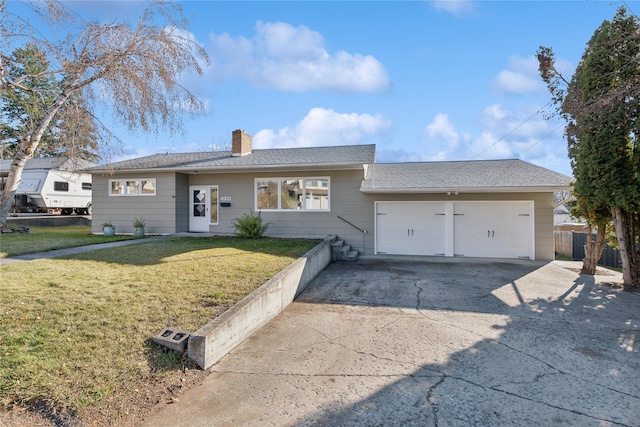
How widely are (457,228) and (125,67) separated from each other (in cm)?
1098

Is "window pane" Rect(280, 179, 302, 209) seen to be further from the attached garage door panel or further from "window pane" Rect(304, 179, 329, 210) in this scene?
the attached garage door panel

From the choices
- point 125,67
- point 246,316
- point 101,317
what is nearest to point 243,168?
point 125,67

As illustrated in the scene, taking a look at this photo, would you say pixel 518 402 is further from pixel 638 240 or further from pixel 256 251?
pixel 638 240

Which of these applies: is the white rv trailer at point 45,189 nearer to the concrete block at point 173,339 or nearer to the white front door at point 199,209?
the white front door at point 199,209

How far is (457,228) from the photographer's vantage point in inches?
445

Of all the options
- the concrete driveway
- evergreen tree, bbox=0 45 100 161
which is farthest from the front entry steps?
evergreen tree, bbox=0 45 100 161

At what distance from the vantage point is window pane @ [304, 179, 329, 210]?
11.8 meters

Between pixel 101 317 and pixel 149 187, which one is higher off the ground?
pixel 149 187

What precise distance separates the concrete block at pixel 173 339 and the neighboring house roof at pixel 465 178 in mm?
8173

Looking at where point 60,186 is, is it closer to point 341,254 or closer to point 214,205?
point 214,205

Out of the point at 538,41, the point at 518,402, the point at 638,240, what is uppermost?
the point at 538,41

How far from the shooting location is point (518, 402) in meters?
2.96

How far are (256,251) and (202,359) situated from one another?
5168mm

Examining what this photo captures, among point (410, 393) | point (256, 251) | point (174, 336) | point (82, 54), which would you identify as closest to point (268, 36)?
point (82, 54)
